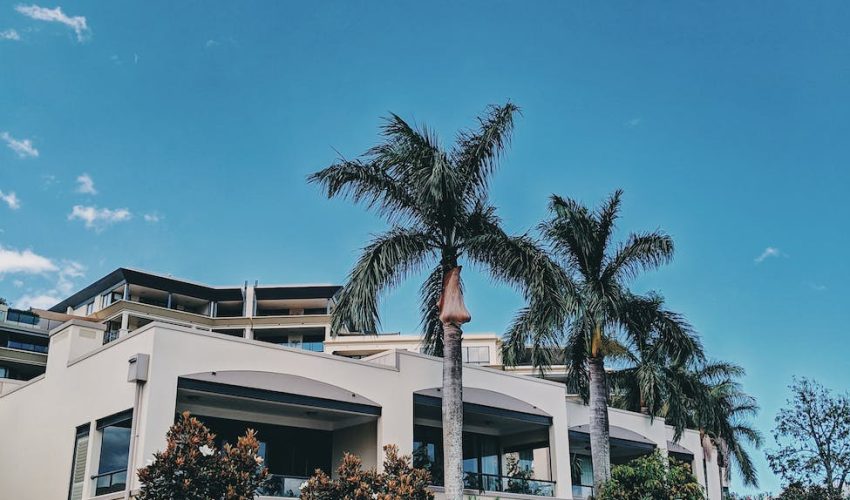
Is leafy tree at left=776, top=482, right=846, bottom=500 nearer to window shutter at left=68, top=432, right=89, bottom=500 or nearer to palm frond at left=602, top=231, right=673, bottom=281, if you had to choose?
palm frond at left=602, top=231, right=673, bottom=281

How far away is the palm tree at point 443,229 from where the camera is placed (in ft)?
69.7

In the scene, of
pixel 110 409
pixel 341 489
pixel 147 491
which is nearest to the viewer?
pixel 147 491

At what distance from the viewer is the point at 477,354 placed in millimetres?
71062

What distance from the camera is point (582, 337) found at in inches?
1116

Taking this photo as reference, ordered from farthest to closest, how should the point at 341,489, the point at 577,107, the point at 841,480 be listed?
the point at 841,480
the point at 577,107
the point at 341,489

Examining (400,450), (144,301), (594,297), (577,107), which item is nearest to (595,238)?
(594,297)

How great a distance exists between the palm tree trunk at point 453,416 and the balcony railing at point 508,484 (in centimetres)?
696

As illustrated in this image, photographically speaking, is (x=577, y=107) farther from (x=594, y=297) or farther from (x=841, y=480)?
(x=841, y=480)

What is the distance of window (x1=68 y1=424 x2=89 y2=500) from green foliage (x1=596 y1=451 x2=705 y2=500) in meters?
14.6

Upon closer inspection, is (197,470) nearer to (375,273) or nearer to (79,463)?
(375,273)

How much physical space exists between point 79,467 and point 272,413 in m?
5.45

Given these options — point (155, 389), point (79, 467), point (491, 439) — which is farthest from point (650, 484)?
point (79, 467)

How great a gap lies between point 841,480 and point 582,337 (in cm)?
2343

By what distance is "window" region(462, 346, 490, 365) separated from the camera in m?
70.7
